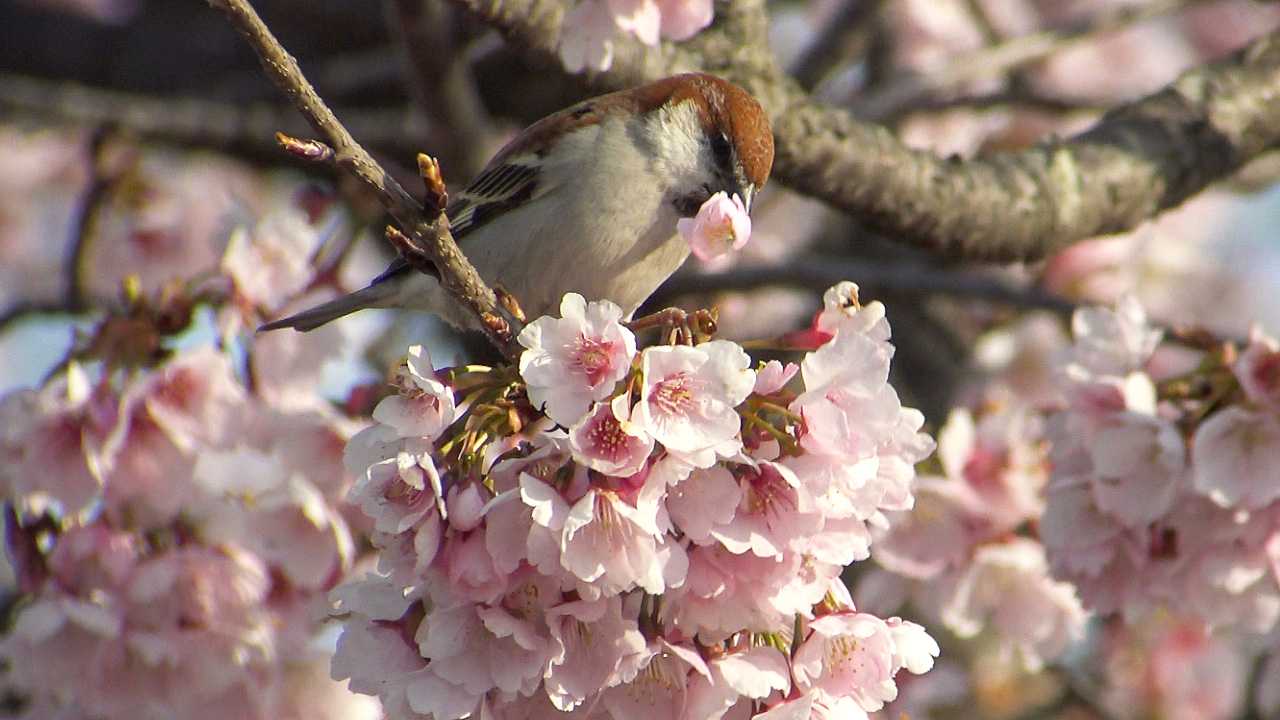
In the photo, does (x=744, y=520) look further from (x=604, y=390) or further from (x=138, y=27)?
(x=138, y=27)

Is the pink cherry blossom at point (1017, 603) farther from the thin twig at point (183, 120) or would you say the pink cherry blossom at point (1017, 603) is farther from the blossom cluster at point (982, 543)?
the thin twig at point (183, 120)

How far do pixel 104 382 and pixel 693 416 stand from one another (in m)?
1.65

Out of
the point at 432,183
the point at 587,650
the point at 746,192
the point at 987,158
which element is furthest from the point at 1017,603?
the point at 432,183

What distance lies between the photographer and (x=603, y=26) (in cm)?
259

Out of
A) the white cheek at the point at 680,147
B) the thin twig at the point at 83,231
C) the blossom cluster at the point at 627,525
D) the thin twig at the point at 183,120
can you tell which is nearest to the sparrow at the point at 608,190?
the white cheek at the point at 680,147

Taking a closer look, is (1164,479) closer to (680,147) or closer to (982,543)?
(982,543)

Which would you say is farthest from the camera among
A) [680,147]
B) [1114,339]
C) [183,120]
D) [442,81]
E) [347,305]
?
[183,120]

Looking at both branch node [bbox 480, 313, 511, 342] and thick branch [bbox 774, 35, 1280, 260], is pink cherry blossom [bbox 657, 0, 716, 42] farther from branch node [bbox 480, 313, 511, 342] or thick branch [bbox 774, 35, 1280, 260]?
branch node [bbox 480, 313, 511, 342]

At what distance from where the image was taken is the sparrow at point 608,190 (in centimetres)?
279

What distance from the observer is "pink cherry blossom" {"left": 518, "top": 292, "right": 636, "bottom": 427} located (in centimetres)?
176

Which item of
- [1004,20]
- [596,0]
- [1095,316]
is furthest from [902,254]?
[596,0]

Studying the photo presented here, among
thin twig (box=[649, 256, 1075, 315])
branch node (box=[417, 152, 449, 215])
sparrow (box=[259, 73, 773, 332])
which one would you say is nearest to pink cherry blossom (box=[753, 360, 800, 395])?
branch node (box=[417, 152, 449, 215])

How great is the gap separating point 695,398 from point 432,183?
423 millimetres

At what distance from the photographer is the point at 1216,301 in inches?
269
